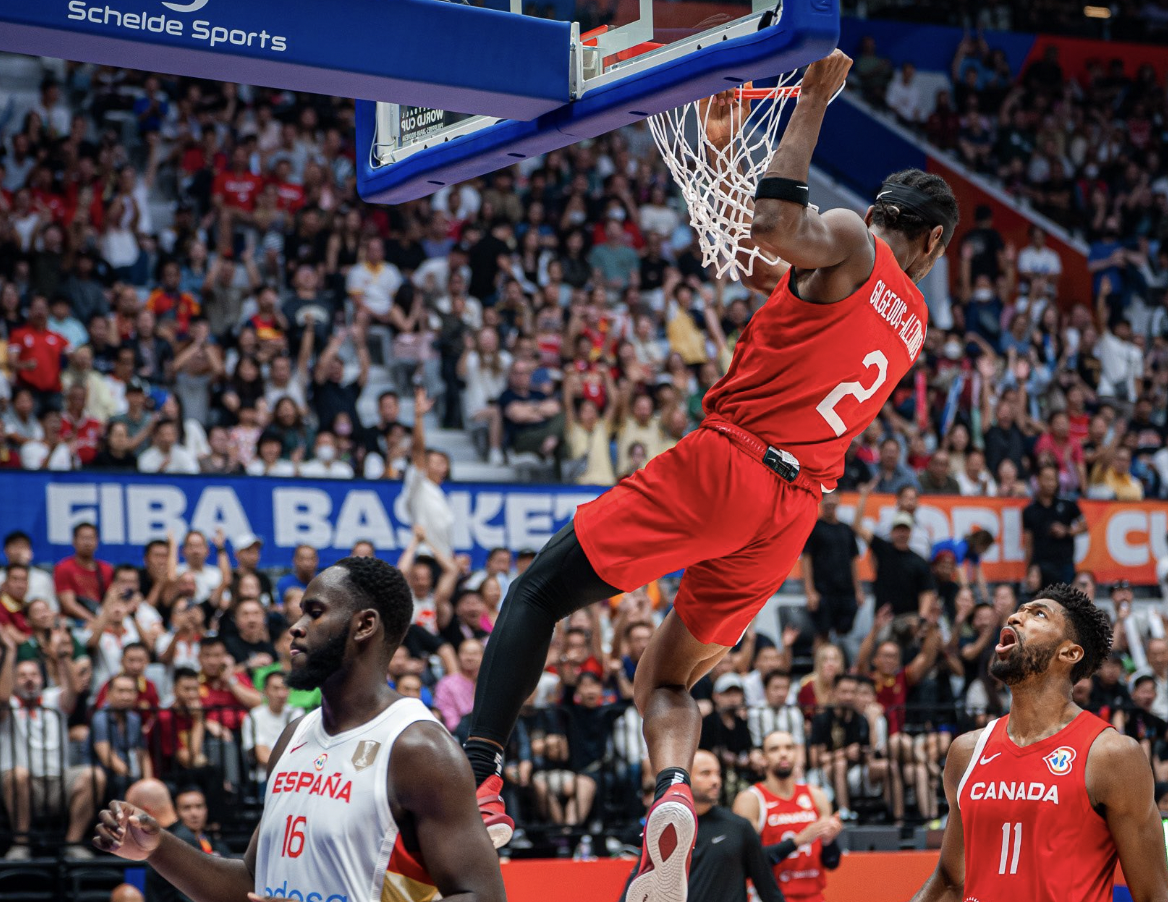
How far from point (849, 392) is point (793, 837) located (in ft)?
16.9

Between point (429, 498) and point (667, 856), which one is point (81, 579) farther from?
point (667, 856)

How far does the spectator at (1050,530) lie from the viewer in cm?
1466

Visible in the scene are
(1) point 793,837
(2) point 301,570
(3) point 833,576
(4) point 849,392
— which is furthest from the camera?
(3) point 833,576

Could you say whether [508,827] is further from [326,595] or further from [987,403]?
[987,403]

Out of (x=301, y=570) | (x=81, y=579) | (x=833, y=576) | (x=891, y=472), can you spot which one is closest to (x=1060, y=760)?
(x=301, y=570)

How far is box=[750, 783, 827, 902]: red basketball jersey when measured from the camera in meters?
9.58

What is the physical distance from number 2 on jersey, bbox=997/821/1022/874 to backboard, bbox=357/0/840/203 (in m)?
2.69

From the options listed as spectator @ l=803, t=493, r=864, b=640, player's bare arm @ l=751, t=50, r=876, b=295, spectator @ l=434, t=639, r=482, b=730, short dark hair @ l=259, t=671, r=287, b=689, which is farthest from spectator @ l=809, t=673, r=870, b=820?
player's bare arm @ l=751, t=50, r=876, b=295

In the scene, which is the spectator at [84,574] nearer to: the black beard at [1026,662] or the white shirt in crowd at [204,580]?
the white shirt in crowd at [204,580]

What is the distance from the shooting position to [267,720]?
1009 centimetres

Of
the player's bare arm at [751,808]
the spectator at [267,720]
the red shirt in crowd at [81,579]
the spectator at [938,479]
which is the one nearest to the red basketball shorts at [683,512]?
the player's bare arm at [751,808]

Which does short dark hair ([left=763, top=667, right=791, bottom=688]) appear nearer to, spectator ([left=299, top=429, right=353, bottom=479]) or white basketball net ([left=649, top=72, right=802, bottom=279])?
spectator ([left=299, top=429, right=353, bottom=479])

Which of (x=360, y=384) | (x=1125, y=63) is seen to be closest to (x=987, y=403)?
(x=360, y=384)

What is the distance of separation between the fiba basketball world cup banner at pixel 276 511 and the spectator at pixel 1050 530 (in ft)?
3.40
